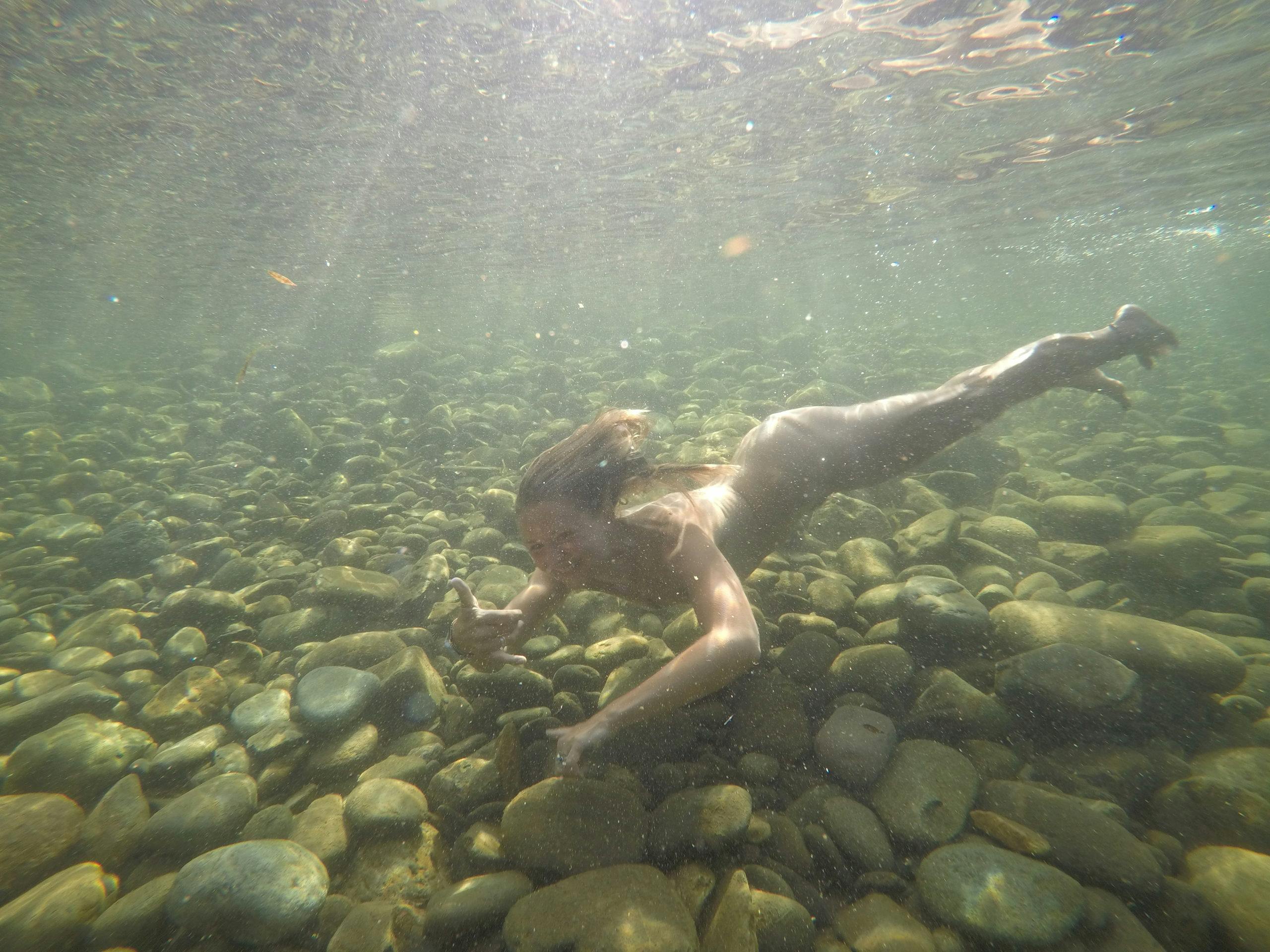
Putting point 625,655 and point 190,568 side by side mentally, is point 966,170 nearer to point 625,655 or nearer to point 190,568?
point 625,655

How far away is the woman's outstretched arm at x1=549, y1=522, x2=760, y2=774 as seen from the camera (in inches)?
89.3

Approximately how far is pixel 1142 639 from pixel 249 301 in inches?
1822

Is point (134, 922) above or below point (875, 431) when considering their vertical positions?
below

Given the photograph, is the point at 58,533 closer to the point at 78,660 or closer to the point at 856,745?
the point at 78,660

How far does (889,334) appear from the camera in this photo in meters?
24.3

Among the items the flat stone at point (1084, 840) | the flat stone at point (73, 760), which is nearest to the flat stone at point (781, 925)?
the flat stone at point (1084, 840)

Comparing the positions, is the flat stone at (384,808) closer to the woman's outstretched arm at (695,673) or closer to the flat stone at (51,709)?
the woman's outstretched arm at (695,673)

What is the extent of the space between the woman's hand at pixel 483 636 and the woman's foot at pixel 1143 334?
6157mm

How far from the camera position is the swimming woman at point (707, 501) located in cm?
247

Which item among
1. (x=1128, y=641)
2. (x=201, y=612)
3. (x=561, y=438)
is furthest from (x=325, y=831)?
(x=561, y=438)

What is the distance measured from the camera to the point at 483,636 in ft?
10.2

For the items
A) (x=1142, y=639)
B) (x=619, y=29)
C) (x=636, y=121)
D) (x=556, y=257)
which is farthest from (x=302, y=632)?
(x=556, y=257)

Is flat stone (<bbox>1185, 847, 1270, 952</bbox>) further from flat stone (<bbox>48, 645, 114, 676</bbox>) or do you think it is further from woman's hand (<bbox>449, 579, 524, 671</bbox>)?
flat stone (<bbox>48, 645, 114, 676</bbox>)

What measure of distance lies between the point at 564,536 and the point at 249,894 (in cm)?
200
